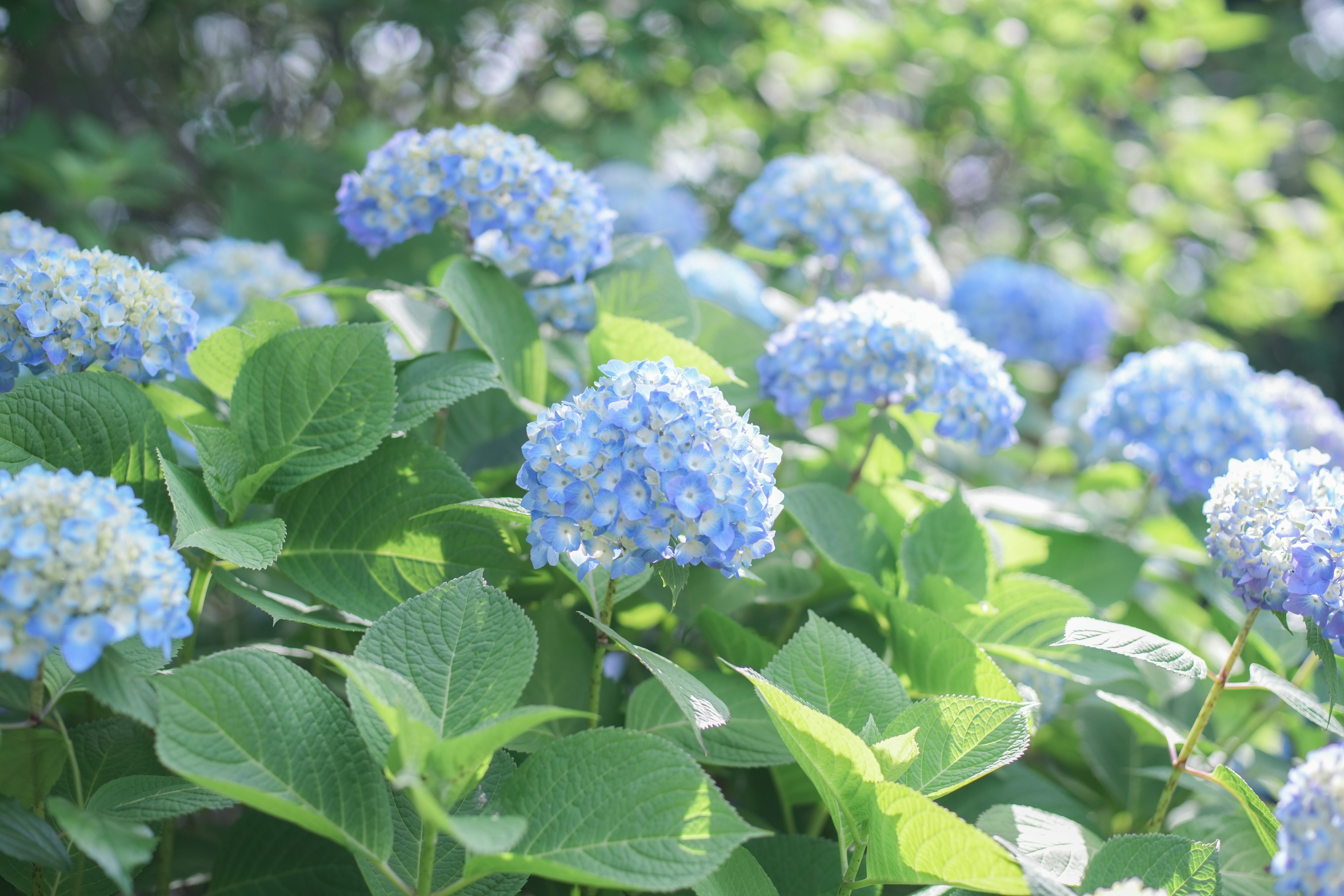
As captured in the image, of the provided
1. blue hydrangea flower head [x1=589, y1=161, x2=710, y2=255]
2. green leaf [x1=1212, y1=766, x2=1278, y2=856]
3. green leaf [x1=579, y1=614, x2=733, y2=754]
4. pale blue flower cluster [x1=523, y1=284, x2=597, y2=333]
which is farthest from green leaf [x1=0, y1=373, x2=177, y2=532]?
blue hydrangea flower head [x1=589, y1=161, x2=710, y2=255]

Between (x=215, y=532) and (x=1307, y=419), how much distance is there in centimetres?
→ 229

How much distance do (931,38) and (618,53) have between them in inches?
47.7

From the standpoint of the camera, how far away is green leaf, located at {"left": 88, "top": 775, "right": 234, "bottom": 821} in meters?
1.12

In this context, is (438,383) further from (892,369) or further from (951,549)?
(951,549)

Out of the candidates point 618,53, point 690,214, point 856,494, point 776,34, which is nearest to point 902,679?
point 856,494

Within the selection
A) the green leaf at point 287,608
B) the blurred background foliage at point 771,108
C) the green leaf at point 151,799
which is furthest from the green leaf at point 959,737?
the blurred background foliage at point 771,108

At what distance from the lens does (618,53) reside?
354 cm

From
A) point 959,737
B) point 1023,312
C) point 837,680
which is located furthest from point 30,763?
point 1023,312

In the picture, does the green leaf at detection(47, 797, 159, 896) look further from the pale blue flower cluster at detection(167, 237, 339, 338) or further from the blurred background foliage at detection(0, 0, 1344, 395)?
the blurred background foliage at detection(0, 0, 1344, 395)

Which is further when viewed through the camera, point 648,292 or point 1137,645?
point 648,292

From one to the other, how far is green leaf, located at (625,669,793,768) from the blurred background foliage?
2.39 metres

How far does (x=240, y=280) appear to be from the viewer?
2.28 m

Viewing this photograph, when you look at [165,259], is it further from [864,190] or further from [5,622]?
[5,622]

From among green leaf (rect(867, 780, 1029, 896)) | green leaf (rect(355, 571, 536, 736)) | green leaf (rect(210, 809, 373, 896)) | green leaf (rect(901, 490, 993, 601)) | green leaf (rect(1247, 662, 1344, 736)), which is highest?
green leaf (rect(355, 571, 536, 736))
